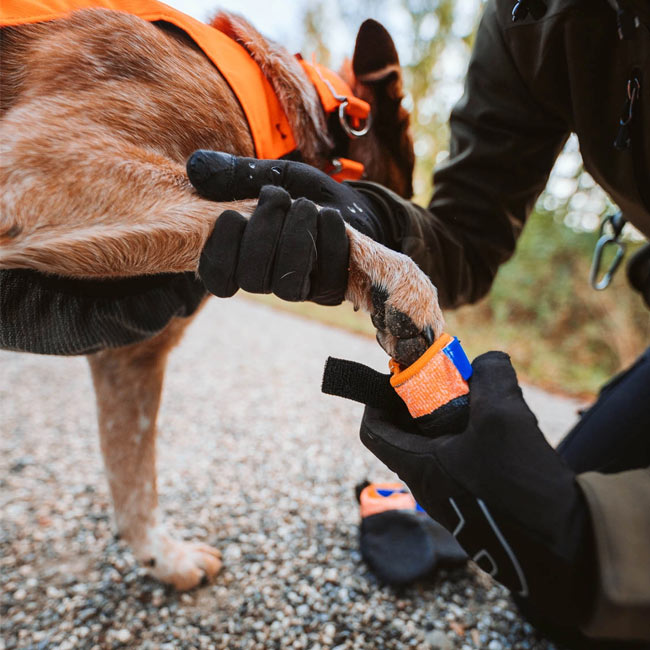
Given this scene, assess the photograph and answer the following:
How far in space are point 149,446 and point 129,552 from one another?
1.71 feet

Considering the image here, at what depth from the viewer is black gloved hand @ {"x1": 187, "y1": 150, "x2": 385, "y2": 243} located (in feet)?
3.67

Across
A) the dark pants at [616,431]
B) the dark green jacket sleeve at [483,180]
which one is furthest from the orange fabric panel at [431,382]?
the dark pants at [616,431]

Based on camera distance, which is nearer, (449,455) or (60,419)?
(449,455)

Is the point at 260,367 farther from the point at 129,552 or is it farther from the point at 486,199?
the point at 486,199

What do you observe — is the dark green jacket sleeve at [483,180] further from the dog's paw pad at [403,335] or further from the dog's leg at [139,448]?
the dog's leg at [139,448]

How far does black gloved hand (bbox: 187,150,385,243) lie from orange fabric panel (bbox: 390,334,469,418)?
1.52 ft

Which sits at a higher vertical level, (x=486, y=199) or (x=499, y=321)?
(x=486, y=199)

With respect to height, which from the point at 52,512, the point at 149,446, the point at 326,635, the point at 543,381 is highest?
the point at 149,446

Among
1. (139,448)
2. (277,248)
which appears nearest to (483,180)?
(277,248)

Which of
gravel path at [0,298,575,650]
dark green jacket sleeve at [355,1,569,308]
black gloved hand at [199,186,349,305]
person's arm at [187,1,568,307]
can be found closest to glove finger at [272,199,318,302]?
black gloved hand at [199,186,349,305]

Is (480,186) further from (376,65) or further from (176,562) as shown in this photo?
(176,562)

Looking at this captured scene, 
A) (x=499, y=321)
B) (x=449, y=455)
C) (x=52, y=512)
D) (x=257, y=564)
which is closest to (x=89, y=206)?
(x=449, y=455)

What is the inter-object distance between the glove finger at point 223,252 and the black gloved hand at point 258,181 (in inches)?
5.7

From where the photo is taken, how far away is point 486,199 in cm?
198
